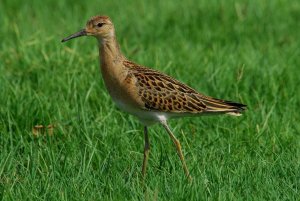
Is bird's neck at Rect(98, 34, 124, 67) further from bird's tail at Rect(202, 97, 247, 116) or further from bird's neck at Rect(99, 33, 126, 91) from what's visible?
bird's tail at Rect(202, 97, 247, 116)

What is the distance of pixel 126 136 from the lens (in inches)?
275

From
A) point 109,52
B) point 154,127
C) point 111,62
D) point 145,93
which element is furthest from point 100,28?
Result: point 154,127

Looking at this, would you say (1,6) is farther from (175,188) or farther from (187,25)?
(175,188)

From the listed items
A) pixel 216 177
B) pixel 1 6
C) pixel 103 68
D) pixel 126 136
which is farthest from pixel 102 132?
pixel 1 6

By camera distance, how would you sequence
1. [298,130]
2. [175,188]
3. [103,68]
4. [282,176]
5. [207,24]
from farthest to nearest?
1. [207,24]
2. [298,130]
3. [103,68]
4. [282,176]
5. [175,188]

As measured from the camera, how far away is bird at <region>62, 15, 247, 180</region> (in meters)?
6.41

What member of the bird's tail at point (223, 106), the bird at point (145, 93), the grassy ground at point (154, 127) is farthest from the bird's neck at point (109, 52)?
the bird's tail at point (223, 106)

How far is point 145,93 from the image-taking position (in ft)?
21.2

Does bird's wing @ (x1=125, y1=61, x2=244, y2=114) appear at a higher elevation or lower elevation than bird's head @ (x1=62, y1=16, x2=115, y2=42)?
lower

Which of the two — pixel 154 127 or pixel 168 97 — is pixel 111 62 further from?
pixel 154 127

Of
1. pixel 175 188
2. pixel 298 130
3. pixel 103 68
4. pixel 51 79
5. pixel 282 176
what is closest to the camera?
pixel 175 188

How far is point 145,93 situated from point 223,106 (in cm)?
68

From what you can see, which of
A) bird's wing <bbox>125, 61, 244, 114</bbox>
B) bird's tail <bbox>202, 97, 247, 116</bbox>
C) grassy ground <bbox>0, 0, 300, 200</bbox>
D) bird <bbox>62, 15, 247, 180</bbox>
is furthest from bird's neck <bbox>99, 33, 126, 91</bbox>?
bird's tail <bbox>202, 97, 247, 116</bbox>

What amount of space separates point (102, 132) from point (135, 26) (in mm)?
3859
